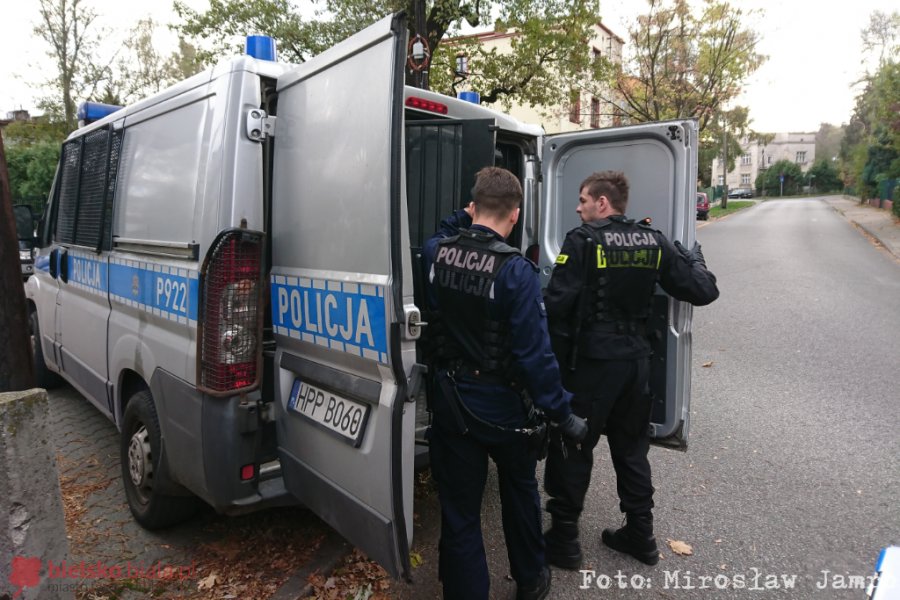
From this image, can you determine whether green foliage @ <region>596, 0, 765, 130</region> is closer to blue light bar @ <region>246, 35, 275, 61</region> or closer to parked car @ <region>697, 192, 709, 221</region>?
parked car @ <region>697, 192, 709, 221</region>

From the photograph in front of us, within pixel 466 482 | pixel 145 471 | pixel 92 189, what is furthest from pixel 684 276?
pixel 92 189

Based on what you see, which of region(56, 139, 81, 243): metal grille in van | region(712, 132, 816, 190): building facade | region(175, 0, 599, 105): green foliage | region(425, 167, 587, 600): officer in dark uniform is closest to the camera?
region(425, 167, 587, 600): officer in dark uniform

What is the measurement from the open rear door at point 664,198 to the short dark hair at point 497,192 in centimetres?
126

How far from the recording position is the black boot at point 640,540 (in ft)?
9.70

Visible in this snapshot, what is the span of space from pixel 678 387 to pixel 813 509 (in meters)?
1.10

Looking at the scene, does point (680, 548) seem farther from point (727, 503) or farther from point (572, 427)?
point (572, 427)

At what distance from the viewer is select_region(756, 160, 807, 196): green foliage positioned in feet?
227

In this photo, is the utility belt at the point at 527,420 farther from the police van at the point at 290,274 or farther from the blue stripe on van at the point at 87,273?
the blue stripe on van at the point at 87,273

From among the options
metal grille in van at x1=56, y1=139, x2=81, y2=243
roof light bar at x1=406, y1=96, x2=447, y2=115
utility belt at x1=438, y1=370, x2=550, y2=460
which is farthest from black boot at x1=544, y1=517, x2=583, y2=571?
metal grille in van at x1=56, y1=139, x2=81, y2=243

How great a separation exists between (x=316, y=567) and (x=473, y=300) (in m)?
1.61

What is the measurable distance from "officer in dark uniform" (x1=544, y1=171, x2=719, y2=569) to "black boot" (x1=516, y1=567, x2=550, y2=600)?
0.26m

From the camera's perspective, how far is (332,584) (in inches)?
108

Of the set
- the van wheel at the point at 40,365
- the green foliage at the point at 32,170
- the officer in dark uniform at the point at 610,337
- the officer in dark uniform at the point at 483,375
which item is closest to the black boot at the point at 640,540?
the officer in dark uniform at the point at 610,337

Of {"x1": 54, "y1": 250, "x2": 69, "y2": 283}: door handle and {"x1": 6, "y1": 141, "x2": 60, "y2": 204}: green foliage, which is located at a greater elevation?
{"x1": 6, "y1": 141, "x2": 60, "y2": 204}: green foliage
